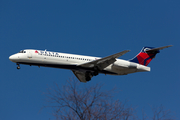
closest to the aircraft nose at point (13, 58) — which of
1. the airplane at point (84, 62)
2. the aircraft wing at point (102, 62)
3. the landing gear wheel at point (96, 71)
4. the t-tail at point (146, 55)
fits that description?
the airplane at point (84, 62)

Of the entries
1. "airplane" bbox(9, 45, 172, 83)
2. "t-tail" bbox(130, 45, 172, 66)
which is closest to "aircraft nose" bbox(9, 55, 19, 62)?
"airplane" bbox(9, 45, 172, 83)

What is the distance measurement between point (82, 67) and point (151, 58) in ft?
33.3

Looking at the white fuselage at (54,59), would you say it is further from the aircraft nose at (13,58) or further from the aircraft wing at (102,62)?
the aircraft wing at (102,62)

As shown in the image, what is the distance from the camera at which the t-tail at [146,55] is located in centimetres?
3228

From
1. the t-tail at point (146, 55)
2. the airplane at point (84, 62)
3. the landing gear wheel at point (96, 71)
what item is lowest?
the landing gear wheel at point (96, 71)

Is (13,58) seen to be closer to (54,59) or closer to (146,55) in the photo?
(54,59)

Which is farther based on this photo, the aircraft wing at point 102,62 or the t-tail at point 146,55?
the t-tail at point 146,55

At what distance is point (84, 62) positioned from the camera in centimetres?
2902

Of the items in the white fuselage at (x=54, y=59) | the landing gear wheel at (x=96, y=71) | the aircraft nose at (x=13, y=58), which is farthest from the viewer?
the landing gear wheel at (x=96, y=71)

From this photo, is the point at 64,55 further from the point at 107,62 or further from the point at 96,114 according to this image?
the point at 96,114

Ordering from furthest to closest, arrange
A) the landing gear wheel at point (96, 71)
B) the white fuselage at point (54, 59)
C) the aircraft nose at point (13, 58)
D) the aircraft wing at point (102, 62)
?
the landing gear wheel at point (96, 71) < the aircraft wing at point (102, 62) < the white fuselage at point (54, 59) < the aircraft nose at point (13, 58)

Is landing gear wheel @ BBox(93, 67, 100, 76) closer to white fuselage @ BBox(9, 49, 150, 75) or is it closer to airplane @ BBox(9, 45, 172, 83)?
airplane @ BBox(9, 45, 172, 83)

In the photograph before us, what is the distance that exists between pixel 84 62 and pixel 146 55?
29.7 feet

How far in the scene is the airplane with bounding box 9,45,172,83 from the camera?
2712cm
